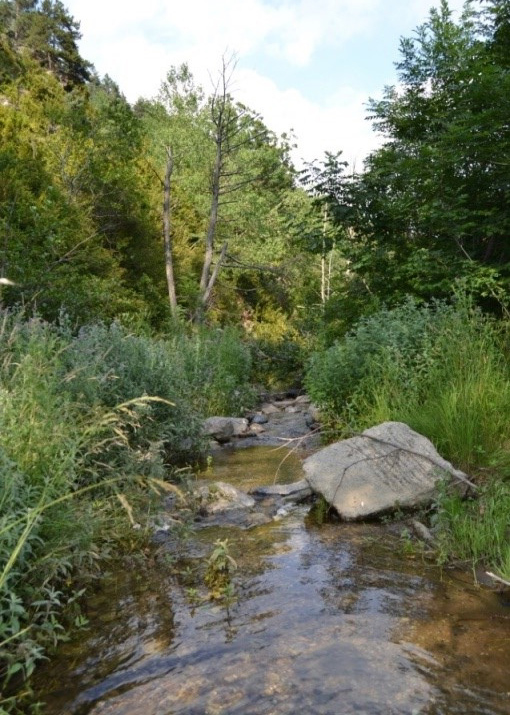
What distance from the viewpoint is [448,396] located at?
18.6ft

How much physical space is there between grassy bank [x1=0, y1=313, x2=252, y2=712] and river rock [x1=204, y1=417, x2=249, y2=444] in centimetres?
182

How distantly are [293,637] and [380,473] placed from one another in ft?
7.13

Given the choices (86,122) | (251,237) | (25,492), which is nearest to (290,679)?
(25,492)

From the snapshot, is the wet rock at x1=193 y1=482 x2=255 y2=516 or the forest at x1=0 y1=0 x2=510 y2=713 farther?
the wet rock at x1=193 y1=482 x2=255 y2=516

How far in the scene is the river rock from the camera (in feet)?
29.9

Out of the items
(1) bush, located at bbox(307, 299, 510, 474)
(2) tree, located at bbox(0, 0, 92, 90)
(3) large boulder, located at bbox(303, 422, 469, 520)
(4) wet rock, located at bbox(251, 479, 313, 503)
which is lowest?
(4) wet rock, located at bbox(251, 479, 313, 503)

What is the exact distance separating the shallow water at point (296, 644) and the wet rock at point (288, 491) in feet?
4.51

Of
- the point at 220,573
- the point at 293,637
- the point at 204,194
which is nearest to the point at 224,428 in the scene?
the point at 220,573

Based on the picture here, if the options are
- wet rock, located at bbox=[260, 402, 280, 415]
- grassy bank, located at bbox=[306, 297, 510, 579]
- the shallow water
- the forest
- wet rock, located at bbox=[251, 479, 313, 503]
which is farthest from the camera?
wet rock, located at bbox=[260, 402, 280, 415]

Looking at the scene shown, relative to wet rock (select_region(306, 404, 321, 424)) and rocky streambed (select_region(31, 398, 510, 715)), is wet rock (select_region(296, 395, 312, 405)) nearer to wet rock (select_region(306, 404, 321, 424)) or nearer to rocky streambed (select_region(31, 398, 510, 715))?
wet rock (select_region(306, 404, 321, 424))

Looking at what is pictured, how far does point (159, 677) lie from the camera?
9.15 feet

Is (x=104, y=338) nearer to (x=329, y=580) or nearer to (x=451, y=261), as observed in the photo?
(x=329, y=580)

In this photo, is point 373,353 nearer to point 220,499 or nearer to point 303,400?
point 220,499

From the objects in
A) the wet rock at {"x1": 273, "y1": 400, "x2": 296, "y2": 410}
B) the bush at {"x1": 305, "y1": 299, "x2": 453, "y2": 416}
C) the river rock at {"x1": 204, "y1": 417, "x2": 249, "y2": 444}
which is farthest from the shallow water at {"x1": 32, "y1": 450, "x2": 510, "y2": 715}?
the wet rock at {"x1": 273, "y1": 400, "x2": 296, "y2": 410}
